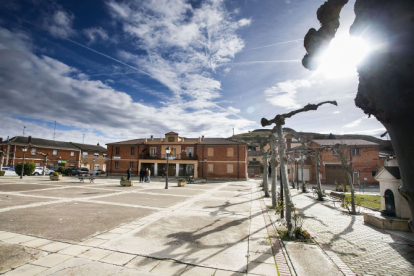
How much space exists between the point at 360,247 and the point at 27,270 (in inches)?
298

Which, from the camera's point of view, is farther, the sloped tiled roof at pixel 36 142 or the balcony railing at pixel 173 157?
the sloped tiled roof at pixel 36 142

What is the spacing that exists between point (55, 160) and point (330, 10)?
49643mm

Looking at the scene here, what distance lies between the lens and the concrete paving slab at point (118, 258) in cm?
398

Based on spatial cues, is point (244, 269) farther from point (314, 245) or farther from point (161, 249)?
point (314, 245)

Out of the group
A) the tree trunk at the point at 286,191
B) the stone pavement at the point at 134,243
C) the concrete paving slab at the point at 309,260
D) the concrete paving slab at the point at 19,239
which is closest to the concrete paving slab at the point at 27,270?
the stone pavement at the point at 134,243

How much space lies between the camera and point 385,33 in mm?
1289

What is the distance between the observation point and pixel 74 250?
14.6ft

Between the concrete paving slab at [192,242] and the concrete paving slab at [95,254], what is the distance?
0.20 meters

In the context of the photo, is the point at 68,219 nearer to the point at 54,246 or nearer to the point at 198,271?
the point at 54,246

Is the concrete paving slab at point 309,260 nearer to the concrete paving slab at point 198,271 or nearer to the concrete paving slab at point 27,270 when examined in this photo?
the concrete paving slab at point 198,271

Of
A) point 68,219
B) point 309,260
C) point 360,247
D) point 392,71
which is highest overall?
point 392,71

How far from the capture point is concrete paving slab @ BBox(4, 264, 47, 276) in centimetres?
350

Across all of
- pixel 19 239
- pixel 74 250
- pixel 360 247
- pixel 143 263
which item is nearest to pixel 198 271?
pixel 143 263

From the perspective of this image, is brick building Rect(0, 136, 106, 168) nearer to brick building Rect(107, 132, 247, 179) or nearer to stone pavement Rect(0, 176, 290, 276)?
brick building Rect(107, 132, 247, 179)
